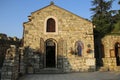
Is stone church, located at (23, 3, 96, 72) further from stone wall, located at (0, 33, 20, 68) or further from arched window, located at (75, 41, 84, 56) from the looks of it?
stone wall, located at (0, 33, 20, 68)

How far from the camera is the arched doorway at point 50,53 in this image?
21016mm

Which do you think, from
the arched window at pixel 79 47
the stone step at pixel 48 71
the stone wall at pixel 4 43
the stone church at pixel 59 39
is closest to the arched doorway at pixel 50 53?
the stone church at pixel 59 39

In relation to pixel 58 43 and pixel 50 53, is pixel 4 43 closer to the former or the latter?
pixel 50 53

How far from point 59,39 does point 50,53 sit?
1792 millimetres

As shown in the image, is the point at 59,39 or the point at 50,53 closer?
the point at 59,39

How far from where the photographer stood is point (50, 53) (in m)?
21.3

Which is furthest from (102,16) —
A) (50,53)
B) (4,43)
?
(4,43)

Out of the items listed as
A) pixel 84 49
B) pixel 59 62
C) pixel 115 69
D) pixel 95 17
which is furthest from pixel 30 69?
pixel 95 17

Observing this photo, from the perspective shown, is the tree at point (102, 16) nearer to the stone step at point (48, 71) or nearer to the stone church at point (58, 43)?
the stone church at point (58, 43)

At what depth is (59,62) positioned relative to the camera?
805 inches

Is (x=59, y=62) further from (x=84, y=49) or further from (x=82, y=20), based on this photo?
(x=82, y=20)

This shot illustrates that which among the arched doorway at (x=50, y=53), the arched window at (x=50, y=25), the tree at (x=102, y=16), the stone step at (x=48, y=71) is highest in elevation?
the tree at (x=102, y=16)

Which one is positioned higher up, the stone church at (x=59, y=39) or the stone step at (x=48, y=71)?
the stone church at (x=59, y=39)

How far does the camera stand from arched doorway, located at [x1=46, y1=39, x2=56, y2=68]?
21.0 meters
